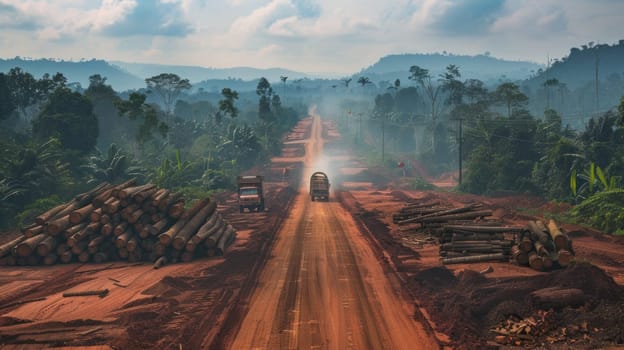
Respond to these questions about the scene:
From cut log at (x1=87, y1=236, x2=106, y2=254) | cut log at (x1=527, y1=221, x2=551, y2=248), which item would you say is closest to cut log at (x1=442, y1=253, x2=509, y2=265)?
cut log at (x1=527, y1=221, x2=551, y2=248)

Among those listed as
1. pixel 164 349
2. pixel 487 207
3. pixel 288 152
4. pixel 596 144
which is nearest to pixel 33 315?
pixel 164 349

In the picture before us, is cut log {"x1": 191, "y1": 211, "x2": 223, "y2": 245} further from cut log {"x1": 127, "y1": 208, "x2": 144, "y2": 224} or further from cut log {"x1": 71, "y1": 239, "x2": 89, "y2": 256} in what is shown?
cut log {"x1": 71, "y1": 239, "x2": 89, "y2": 256}

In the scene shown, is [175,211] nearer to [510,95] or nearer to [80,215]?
[80,215]

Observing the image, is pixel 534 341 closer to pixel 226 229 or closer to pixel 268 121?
pixel 226 229

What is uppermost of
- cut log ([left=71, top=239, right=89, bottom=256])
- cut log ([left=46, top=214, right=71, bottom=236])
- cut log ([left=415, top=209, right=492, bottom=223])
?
cut log ([left=46, top=214, right=71, bottom=236])

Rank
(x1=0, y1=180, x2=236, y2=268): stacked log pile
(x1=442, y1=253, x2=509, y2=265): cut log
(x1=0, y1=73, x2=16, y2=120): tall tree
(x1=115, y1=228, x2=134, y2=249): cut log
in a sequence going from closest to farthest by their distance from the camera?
(x1=442, y1=253, x2=509, y2=265): cut log, (x1=115, y1=228, x2=134, y2=249): cut log, (x1=0, y1=180, x2=236, y2=268): stacked log pile, (x1=0, y1=73, x2=16, y2=120): tall tree
